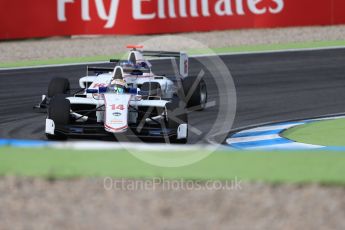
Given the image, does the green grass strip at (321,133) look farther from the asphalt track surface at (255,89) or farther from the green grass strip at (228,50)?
the green grass strip at (228,50)

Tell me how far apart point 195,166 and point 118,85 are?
197 inches

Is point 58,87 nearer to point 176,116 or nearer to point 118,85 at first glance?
point 118,85

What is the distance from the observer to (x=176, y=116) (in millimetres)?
11969

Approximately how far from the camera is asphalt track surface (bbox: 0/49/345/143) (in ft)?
45.8

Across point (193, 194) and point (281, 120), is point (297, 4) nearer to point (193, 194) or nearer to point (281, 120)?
point (281, 120)

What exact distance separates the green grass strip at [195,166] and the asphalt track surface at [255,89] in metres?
4.23

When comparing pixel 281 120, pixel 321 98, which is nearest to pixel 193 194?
pixel 281 120

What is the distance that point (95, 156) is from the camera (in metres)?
8.10

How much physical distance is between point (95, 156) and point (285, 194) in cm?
182

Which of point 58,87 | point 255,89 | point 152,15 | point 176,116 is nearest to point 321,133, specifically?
point 176,116

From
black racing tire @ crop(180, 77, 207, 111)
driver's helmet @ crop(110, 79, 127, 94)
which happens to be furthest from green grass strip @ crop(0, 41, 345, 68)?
driver's helmet @ crop(110, 79, 127, 94)

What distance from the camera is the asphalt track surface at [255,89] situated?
45.8ft

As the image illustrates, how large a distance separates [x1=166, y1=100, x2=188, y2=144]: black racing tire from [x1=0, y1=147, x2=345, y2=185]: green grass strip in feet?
11.5

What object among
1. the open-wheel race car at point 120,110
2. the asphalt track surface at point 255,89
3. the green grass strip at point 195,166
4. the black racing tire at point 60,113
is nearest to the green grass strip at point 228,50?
the asphalt track surface at point 255,89
